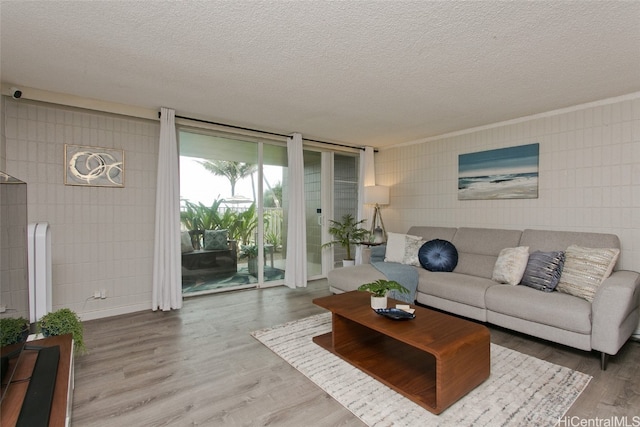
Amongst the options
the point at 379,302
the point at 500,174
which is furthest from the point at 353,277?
the point at 500,174

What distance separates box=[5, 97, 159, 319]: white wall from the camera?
3.13 meters

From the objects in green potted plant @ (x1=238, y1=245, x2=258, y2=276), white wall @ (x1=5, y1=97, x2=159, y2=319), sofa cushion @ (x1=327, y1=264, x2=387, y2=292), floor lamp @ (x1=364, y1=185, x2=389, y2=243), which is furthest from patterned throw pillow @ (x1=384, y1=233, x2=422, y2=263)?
white wall @ (x1=5, y1=97, x2=159, y2=319)

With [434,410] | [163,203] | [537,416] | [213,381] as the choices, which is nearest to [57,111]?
[163,203]

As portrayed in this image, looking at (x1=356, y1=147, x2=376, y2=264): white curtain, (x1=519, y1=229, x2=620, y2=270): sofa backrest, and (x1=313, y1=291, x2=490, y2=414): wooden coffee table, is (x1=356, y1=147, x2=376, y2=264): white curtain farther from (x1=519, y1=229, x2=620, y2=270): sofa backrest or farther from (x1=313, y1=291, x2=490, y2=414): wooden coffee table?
(x1=313, y1=291, x2=490, y2=414): wooden coffee table

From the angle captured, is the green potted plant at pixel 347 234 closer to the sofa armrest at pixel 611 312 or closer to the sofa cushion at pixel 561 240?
the sofa cushion at pixel 561 240

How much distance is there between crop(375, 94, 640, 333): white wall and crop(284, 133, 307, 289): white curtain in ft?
6.27

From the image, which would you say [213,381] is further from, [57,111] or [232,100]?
[57,111]

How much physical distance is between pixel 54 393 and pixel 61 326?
95 cm

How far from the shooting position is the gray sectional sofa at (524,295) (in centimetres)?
235

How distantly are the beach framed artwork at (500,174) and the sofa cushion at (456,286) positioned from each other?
3.85 ft

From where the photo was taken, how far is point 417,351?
258cm

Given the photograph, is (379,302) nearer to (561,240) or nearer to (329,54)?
(329,54)

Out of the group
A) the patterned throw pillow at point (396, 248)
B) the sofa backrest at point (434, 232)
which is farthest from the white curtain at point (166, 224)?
the sofa backrest at point (434, 232)

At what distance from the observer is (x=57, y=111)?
324cm
